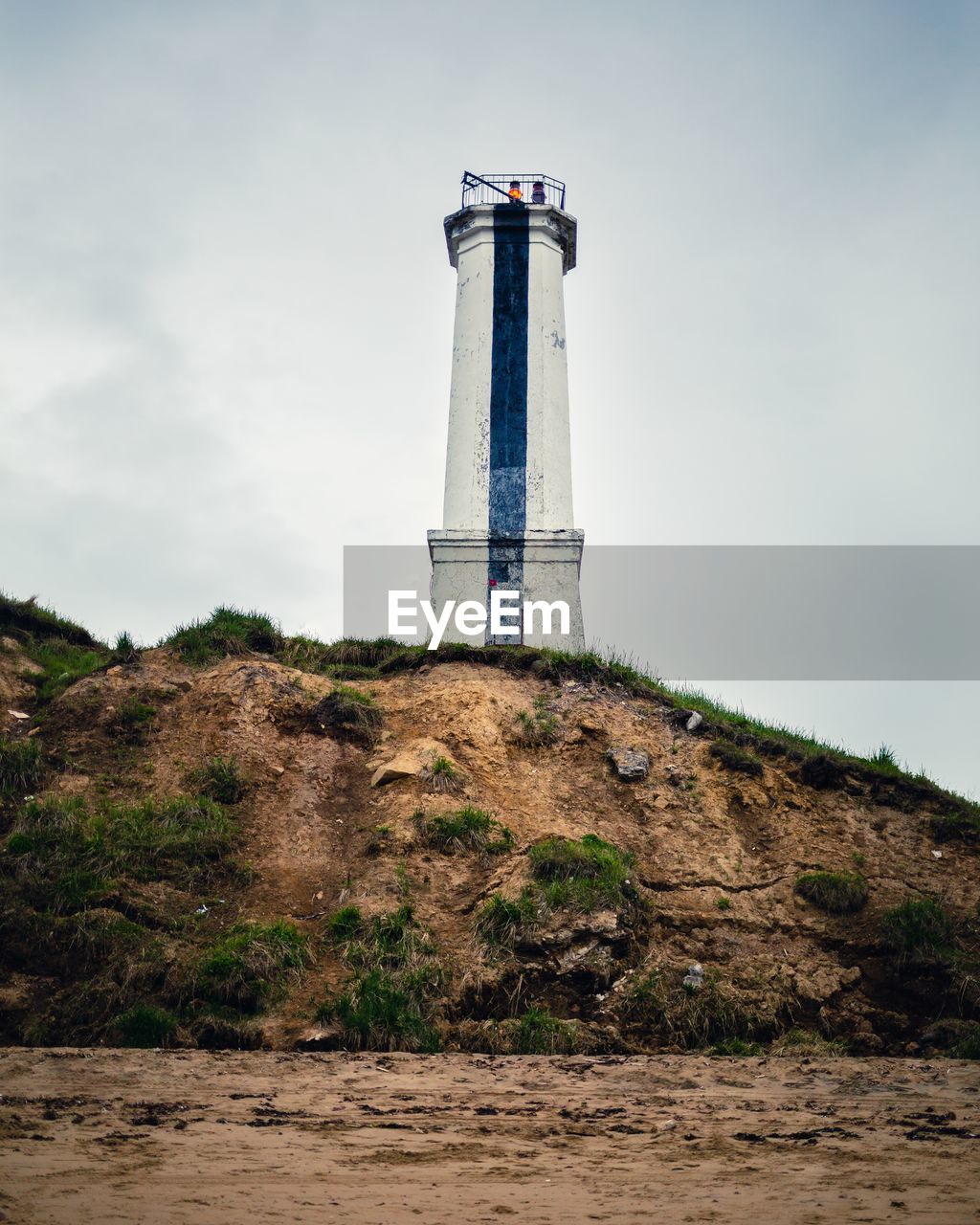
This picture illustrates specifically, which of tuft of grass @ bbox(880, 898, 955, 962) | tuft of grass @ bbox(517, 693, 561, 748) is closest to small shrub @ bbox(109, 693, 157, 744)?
tuft of grass @ bbox(517, 693, 561, 748)

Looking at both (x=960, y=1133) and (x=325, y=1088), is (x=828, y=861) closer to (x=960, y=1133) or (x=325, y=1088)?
(x=960, y=1133)

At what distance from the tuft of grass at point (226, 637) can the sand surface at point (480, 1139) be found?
683cm

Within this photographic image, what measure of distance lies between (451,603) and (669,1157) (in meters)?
12.4

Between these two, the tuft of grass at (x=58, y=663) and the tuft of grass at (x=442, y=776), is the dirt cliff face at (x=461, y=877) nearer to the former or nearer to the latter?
the tuft of grass at (x=442, y=776)

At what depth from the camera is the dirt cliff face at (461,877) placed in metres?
8.73

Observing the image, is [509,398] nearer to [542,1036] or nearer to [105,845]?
[105,845]

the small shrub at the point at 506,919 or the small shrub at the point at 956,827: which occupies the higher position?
the small shrub at the point at 956,827

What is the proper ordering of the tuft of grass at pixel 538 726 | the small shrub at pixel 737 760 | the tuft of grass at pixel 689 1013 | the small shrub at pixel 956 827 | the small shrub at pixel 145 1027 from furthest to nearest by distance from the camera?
the tuft of grass at pixel 538 726 → the small shrub at pixel 737 760 → the small shrub at pixel 956 827 → the tuft of grass at pixel 689 1013 → the small shrub at pixel 145 1027

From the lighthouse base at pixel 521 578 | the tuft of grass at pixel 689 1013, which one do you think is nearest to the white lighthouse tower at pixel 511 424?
the lighthouse base at pixel 521 578

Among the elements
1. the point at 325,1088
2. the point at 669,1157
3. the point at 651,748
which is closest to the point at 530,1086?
the point at 325,1088

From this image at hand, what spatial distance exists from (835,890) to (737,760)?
7.26ft

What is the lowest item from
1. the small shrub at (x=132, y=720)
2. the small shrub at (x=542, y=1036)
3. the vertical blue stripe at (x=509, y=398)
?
the small shrub at (x=542, y=1036)

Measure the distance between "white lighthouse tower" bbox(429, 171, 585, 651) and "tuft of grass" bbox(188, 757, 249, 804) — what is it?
607 cm

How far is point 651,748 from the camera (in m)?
12.7
